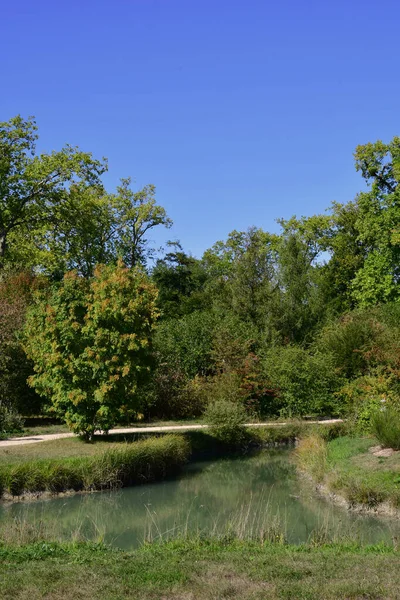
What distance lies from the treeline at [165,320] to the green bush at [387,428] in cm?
282

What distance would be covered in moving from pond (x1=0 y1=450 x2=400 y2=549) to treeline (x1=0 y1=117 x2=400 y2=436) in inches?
148

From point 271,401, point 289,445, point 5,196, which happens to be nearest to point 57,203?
point 5,196

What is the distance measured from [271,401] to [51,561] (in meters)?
21.0

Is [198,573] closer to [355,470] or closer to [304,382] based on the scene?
[355,470]

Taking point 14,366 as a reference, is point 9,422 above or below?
below

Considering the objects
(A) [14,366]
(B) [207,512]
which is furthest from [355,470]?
(A) [14,366]

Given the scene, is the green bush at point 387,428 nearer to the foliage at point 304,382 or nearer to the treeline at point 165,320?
the treeline at point 165,320

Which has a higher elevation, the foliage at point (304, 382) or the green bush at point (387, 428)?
the foliage at point (304, 382)

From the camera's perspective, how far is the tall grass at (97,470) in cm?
1583

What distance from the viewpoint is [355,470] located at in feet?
52.6

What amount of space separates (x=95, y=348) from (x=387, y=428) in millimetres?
8677

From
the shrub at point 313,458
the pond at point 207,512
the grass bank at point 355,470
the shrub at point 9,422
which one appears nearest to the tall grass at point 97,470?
the pond at point 207,512

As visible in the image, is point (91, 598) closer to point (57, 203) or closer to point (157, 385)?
point (157, 385)

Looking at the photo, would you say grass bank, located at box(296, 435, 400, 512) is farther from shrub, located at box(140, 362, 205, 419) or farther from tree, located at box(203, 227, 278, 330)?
tree, located at box(203, 227, 278, 330)
